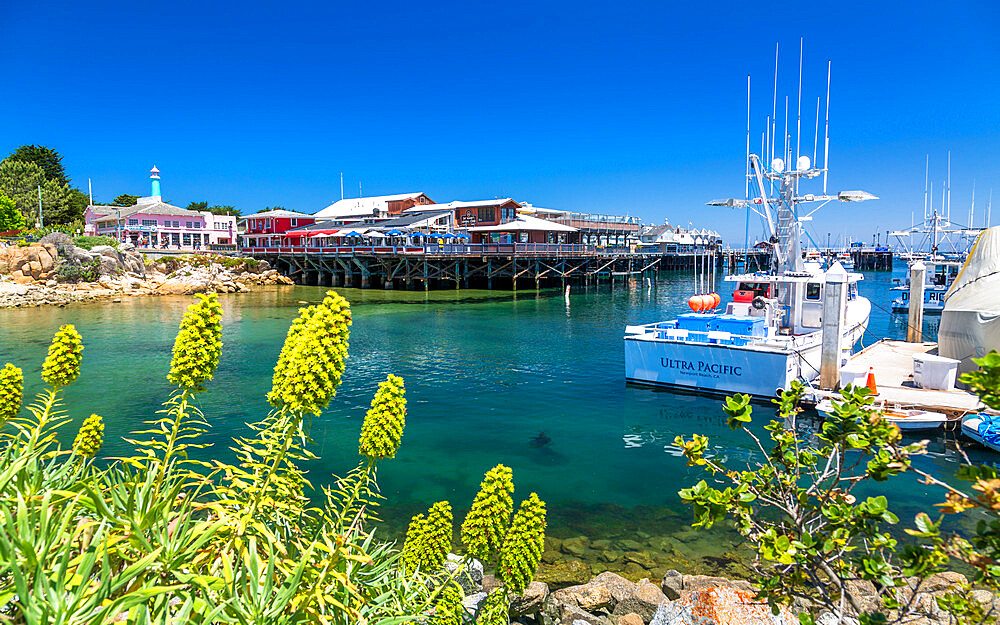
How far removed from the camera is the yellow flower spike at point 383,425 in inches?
182

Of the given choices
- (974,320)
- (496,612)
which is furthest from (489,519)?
(974,320)

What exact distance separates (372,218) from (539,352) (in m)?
53.9

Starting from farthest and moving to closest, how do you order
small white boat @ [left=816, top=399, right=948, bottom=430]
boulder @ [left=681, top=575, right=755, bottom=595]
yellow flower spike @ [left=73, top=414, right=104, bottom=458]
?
small white boat @ [left=816, top=399, right=948, bottom=430]
boulder @ [left=681, top=575, right=755, bottom=595]
yellow flower spike @ [left=73, top=414, right=104, bottom=458]

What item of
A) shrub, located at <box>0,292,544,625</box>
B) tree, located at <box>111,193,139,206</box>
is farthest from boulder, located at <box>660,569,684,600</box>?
tree, located at <box>111,193,139,206</box>

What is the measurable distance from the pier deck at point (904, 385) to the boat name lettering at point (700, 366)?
278cm

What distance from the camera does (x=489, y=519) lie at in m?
5.41

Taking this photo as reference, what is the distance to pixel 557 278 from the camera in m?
64.6

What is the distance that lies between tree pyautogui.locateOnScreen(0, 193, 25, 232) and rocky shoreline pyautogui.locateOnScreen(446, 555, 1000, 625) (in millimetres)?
66764

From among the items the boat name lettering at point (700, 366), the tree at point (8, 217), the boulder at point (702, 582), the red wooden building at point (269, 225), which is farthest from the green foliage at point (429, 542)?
the red wooden building at point (269, 225)

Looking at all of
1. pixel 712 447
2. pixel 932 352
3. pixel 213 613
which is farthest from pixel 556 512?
pixel 932 352

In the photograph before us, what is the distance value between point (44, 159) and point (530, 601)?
9593cm

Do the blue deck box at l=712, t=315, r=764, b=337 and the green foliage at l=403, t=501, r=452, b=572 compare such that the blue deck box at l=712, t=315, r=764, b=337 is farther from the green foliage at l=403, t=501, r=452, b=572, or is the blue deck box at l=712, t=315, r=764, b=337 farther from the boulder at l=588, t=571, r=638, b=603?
the green foliage at l=403, t=501, r=452, b=572

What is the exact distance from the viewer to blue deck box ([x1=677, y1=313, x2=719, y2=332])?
65.3ft

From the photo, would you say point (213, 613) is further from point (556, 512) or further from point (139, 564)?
point (556, 512)
